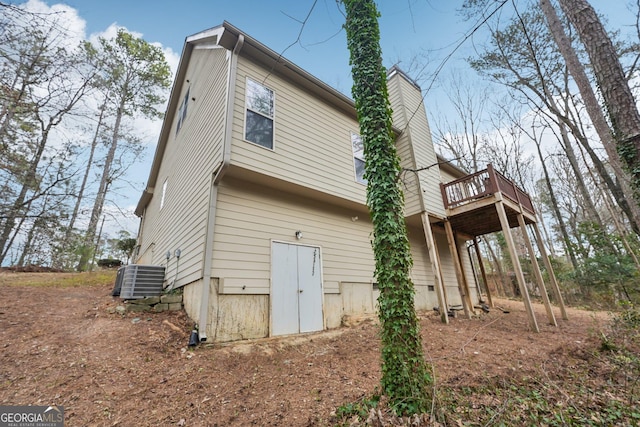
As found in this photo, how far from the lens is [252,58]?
20.1 ft

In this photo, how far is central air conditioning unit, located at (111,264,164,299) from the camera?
5.72 meters

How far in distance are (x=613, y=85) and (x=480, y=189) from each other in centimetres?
591

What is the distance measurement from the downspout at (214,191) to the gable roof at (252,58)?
0.24 meters

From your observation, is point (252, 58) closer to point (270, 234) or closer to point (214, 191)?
point (214, 191)

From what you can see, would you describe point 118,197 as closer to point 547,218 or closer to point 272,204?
point 272,204

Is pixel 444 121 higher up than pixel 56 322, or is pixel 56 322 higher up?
pixel 444 121

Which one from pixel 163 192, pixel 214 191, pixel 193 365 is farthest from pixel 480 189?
pixel 163 192

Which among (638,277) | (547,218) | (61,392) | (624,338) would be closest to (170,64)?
(61,392)

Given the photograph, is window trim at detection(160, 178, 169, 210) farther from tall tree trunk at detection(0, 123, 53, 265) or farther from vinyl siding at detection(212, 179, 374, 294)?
vinyl siding at detection(212, 179, 374, 294)

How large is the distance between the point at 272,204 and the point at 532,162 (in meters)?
17.3

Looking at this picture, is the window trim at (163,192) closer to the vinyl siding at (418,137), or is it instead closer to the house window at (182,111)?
the house window at (182,111)

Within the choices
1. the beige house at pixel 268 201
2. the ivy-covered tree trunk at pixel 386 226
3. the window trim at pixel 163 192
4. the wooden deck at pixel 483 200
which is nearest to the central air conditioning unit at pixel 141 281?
the beige house at pixel 268 201

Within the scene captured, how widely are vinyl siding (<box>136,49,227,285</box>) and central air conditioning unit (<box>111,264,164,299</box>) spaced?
0.33 meters

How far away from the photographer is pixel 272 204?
19.7ft
